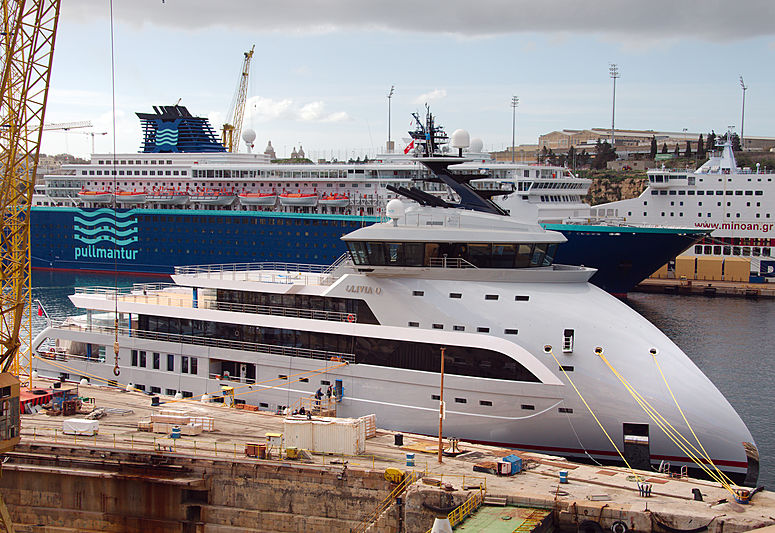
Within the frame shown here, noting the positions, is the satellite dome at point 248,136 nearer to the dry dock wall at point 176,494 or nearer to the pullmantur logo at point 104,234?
the pullmantur logo at point 104,234

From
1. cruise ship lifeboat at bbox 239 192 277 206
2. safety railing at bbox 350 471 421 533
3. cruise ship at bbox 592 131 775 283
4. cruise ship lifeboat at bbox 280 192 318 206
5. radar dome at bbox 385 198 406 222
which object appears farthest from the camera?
cruise ship at bbox 592 131 775 283

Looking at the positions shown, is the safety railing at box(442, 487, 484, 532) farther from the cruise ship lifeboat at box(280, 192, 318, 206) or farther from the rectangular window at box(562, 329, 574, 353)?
the cruise ship lifeboat at box(280, 192, 318, 206)

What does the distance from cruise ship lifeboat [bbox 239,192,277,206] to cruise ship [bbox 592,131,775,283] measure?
28464 millimetres

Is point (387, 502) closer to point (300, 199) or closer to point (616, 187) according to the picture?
point (300, 199)

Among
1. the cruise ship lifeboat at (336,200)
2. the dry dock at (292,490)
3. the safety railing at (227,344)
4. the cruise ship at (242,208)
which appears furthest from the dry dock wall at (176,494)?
the cruise ship lifeboat at (336,200)

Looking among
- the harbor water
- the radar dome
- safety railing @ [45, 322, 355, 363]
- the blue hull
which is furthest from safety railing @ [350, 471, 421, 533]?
the blue hull

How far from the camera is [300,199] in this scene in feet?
228

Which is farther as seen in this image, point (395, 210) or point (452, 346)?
point (395, 210)

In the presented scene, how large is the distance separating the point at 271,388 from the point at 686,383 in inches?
468

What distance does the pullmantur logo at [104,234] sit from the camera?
240ft

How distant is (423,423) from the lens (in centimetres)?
2345

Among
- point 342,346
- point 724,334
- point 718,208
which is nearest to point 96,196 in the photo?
point 724,334

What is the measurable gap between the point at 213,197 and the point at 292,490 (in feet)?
188

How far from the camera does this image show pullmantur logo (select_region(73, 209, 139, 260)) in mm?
73188
